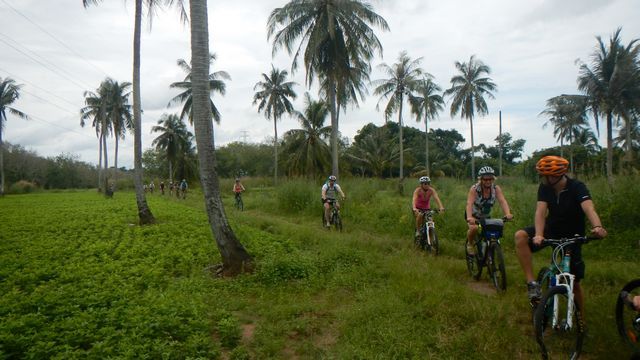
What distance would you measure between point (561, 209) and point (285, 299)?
3.75 m

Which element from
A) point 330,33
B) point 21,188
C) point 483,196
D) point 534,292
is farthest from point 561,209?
point 21,188

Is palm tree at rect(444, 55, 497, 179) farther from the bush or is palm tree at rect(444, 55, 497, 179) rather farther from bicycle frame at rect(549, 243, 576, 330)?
the bush

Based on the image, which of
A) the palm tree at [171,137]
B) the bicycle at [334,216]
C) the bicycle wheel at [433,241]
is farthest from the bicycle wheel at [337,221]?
the palm tree at [171,137]

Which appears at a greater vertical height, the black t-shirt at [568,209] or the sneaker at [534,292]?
the black t-shirt at [568,209]

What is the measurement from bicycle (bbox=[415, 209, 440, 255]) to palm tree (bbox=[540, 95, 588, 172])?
2194cm

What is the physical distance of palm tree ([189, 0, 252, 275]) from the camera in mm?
6941

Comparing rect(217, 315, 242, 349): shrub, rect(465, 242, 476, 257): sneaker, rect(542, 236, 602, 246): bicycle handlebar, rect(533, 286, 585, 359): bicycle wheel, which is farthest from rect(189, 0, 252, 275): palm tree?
rect(542, 236, 602, 246): bicycle handlebar

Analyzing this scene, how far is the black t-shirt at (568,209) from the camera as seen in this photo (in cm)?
407

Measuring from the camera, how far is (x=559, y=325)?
3.81 metres

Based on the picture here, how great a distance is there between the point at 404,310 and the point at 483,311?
3.06 ft

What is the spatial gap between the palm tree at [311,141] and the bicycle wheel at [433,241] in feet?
78.4

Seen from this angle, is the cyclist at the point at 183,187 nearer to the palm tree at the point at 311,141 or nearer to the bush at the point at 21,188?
the palm tree at the point at 311,141

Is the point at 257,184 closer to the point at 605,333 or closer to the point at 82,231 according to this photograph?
the point at 82,231

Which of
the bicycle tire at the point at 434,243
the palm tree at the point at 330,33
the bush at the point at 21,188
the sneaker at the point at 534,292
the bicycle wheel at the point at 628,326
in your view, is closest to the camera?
the bicycle wheel at the point at 628,326
